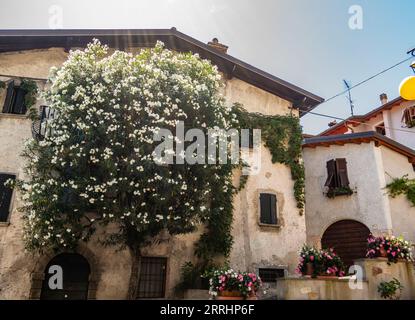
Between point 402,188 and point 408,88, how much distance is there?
10.7 metres

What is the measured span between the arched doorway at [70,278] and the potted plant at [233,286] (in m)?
4.13

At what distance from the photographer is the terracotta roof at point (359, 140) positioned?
14.6m

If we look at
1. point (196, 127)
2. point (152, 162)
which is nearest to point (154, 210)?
point (152, 162)

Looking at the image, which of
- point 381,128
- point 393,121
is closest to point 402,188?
point 393,121

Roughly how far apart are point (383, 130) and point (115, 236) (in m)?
20.0

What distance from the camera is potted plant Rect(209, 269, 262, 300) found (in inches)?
351

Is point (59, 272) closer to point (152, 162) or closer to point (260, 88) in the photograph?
point (152, 162)

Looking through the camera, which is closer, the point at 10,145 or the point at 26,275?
the point at 26,275

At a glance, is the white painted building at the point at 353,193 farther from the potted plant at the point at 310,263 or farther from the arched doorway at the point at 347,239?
the potted plant at the point at 310,263

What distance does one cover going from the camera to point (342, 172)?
48.6ft

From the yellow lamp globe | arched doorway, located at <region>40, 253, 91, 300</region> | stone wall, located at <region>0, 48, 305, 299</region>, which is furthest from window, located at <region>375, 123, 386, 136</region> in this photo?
arched doorway, located at <region>40, 253, 91, 300</region>

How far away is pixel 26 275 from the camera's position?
10000 mm

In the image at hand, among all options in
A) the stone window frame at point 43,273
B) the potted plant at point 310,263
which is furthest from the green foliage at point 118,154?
the potted plant at point 310,263
